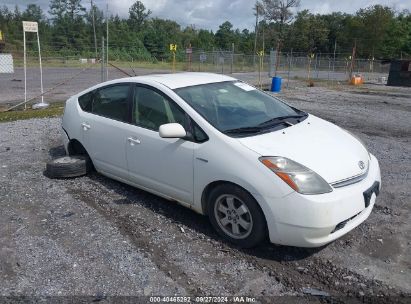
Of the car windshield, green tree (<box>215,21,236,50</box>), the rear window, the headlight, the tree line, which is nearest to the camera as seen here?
the headlight

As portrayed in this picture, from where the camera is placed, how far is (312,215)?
3271mm

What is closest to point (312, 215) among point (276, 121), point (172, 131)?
point (276, 121)

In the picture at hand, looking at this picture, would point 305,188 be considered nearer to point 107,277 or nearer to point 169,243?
point 169,243

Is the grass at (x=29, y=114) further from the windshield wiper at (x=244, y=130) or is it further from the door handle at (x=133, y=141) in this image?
the windshield wiper at (x=244, y=130)

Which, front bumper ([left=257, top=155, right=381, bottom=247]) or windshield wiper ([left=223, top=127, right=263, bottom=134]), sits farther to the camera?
windshield wiper ([left=223, top=127, right=263, bottom=134])

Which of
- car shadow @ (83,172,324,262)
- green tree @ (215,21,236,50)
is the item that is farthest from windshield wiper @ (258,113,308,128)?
green tree @ (215,21,236,50)

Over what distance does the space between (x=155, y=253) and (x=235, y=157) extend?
3.72 feet

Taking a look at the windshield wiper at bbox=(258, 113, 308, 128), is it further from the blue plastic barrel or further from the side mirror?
the blue plastic barrel

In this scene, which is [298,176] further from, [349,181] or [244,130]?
[244,130]

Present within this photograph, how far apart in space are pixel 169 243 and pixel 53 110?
873 cm

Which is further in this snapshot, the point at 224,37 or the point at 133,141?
the point at 224,37

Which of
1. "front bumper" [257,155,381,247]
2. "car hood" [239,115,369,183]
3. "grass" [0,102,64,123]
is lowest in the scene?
"grass" [0,102,64,123]

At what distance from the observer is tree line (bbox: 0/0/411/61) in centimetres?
4731

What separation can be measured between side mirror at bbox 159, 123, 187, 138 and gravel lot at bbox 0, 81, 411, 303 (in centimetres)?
97
